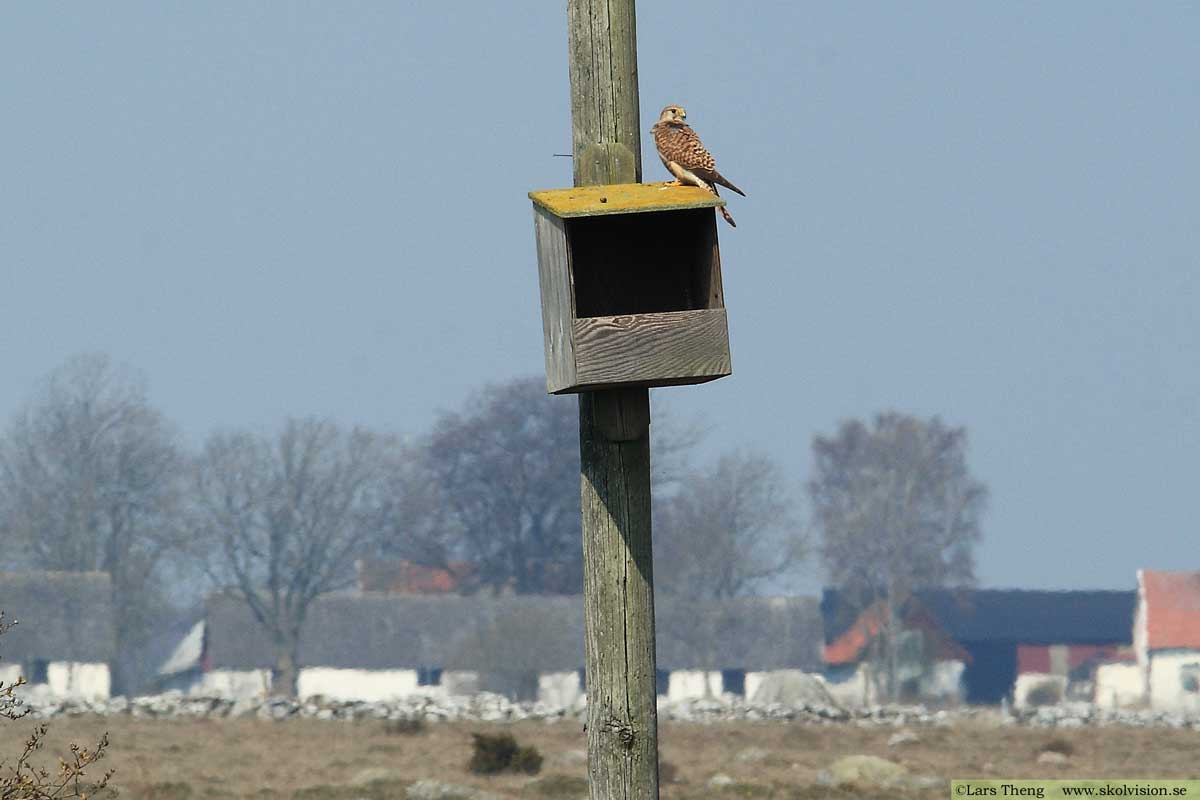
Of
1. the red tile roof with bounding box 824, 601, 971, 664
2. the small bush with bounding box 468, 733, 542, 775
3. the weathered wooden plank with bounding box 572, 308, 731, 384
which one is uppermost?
the weathered wooden plank with bounding box 572, 308, 731, 384

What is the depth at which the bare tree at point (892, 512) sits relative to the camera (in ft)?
227

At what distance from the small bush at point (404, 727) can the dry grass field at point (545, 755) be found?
181 millimetres

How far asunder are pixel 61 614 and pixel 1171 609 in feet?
135

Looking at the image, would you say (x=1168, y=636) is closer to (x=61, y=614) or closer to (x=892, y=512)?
(x=892, y=512)

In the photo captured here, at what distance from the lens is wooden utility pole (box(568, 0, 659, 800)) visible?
5.23m

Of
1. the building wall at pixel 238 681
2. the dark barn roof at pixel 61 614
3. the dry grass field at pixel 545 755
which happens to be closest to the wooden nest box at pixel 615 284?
the dry grass field at pixel 545 755

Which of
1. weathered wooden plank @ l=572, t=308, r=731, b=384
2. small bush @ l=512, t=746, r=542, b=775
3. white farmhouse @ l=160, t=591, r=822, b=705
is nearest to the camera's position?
weathered wooden plank @ l=572, t=308, r=731, b=384

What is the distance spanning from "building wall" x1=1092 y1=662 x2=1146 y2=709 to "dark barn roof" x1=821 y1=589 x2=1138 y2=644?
54.8 inches

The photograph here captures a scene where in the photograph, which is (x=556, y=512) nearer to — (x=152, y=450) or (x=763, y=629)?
(x=763, y=629)

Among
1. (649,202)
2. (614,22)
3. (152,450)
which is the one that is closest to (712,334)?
(649,202)

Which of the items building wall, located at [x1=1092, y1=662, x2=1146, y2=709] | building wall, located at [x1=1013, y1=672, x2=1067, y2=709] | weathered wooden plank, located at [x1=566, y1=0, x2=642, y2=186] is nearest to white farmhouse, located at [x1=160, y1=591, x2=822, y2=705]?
building wall, located at [x1=1013, y1=672, x2=1067, y2=709]

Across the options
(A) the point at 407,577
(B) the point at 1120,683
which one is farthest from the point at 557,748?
(A) the point at 407,577

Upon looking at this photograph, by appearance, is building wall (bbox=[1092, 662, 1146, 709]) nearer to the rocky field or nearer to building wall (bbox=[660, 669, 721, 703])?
building wall (bbox=[660, 669, 721, 703])

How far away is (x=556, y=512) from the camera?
68.8 meters
